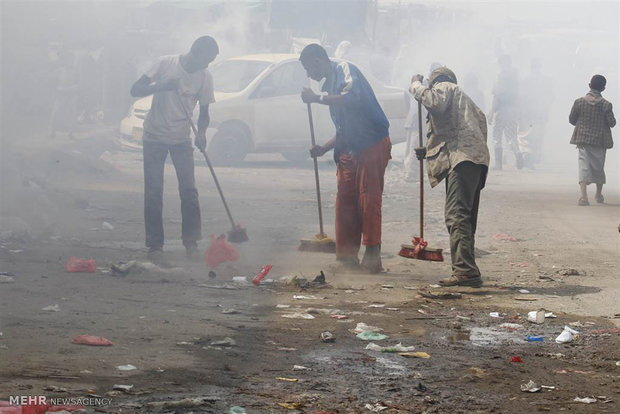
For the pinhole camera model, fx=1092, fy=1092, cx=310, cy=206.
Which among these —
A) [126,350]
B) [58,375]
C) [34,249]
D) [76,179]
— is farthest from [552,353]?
[76,179]

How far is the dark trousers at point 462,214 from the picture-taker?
312 inches

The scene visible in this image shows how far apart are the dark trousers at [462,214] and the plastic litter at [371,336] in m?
1.80

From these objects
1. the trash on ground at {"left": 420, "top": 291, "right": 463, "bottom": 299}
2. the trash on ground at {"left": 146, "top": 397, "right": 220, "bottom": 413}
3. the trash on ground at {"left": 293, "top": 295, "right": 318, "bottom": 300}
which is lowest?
the trash on ground at {"left": 420, "top": 291, "right": 463, "bottom": 299}

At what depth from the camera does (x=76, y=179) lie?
15.5m

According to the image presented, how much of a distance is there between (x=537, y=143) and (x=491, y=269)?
13.2 metres

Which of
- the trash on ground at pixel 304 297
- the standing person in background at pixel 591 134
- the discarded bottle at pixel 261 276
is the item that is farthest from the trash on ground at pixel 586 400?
the standing person in background at pixel 591 134

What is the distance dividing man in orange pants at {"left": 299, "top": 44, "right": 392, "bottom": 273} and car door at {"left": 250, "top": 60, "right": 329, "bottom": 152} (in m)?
9.78

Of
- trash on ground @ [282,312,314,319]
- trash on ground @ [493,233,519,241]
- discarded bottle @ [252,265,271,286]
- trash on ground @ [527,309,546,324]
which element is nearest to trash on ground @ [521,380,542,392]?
trash on ground @ [527,309,546,324]

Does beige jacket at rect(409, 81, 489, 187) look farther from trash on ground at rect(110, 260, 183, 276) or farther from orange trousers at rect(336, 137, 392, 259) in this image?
trash on ground at rect(110, 260, 183, 276)

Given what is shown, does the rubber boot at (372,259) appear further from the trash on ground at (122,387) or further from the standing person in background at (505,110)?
the standing person in background at (505,110)

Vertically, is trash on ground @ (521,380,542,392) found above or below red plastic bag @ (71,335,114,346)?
below

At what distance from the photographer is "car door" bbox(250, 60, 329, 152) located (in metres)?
18.5

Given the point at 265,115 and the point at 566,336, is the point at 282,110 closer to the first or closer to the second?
the point at 265,115

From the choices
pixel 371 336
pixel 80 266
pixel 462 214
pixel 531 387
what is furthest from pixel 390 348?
pixel 80 266
